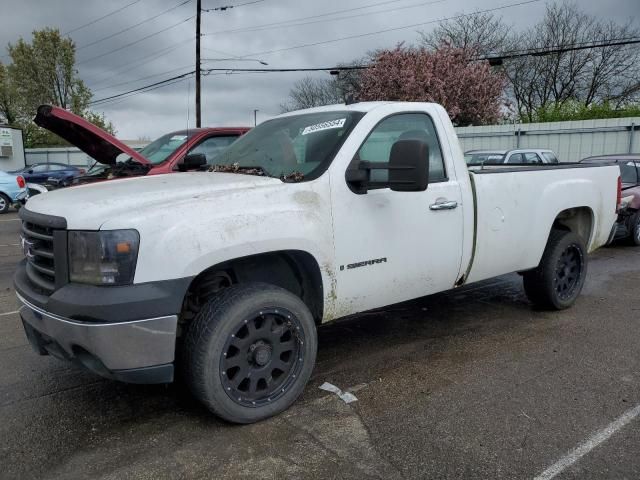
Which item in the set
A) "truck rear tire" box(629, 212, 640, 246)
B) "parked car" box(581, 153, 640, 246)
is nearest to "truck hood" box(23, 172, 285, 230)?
"parked car" box(581, 153, 640, 246)

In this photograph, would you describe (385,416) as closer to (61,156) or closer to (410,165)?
Result: (410,165)

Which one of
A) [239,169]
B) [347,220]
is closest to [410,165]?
[347,220]

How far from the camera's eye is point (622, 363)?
4.37 metres

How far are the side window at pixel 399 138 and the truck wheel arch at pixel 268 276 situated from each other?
2.61 ft

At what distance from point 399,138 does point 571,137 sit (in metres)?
19.9

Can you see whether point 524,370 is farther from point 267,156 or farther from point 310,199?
point 267,156

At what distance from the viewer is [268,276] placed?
12.3ft

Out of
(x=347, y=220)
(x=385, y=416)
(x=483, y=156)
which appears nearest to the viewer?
(x=385, y=416)

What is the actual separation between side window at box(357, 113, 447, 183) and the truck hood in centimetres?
79

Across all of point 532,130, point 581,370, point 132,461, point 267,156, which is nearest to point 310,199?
point 267,156

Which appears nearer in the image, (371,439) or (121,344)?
(121,344)

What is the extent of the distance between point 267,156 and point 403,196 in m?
1.02

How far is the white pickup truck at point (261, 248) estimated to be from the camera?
2922 mm

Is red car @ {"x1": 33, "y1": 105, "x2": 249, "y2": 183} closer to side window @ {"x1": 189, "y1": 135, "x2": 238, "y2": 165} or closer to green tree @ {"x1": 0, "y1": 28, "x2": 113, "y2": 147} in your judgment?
side window @ {"x1": 189, "y1": 135, "x2": 238, "y2": 165}
